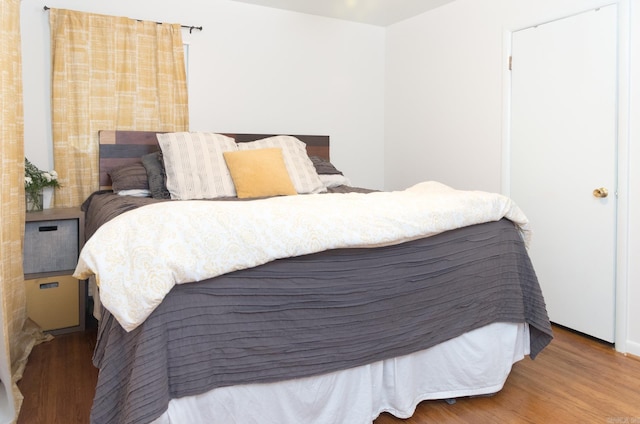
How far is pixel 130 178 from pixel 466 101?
2.52 metres

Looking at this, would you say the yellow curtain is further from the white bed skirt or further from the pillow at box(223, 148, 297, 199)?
the pillow at box(223, 148, 297, 199)

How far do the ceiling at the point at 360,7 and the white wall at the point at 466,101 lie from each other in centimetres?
13

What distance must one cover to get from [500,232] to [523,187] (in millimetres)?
1254

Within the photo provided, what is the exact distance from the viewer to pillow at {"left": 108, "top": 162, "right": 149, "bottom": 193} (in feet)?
9.28

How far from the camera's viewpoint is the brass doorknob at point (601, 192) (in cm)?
263

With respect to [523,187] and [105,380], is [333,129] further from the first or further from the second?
[105,380]

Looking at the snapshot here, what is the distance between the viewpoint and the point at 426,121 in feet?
13.0

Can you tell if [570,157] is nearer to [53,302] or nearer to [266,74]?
[266,74]

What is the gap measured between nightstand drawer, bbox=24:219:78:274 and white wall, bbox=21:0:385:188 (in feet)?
1.81

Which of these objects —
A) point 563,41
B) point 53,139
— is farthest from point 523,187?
point 53,139

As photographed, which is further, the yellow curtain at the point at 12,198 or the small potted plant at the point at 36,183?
the small potted plant at the point at 36,183

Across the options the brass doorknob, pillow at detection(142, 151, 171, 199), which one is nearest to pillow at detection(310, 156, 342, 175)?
pillow at detection(142, 151, 171, 199)

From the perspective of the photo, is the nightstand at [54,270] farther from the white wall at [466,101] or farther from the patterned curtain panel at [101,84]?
the white wall at [466,101]

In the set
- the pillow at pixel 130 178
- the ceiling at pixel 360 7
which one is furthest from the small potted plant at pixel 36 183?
the ceiling at pixel 360 7
